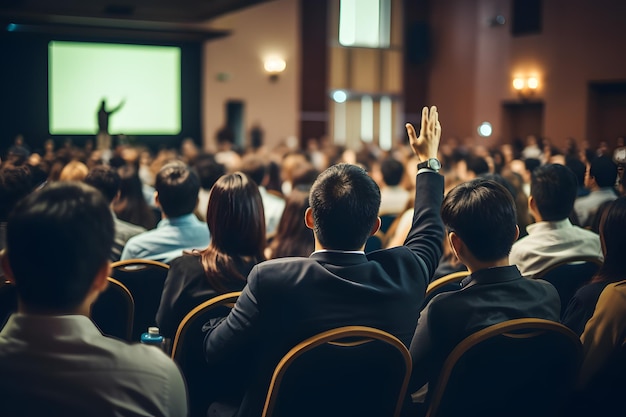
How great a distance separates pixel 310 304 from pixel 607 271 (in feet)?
3.53

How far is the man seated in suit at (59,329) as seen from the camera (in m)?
1.33

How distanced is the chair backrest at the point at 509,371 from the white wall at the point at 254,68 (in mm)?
13755

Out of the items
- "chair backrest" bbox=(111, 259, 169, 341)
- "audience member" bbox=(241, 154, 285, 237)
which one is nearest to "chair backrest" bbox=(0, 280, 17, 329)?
"chair backrest" bbox=(111, 259, 169, 341)

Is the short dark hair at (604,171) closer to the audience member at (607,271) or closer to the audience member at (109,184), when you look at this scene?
the audience member at (607,271)

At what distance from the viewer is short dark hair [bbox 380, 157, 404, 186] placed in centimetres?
612

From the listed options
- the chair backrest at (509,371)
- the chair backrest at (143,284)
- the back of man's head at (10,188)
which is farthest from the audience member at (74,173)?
the chair backrest at (509,371)

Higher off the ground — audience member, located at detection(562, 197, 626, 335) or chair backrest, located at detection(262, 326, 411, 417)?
→ audience member, located at detection(562, 197, 626, 335)

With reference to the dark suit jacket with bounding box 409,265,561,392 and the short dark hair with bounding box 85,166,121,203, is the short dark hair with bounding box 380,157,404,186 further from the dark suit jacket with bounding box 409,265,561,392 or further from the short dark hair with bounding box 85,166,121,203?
the dark suit jacket with bounding box 409,265,561,392

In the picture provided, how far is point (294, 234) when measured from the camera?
146 inches

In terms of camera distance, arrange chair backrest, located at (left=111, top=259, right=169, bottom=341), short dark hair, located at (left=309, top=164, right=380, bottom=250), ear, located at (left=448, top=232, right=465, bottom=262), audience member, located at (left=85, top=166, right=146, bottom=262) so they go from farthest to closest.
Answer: audience member, located at (left=85, top=166, right=146, bottom=262)
chair backrest, located at (left=111, top=259, right=169, bottom=341)
ear, located at (left=448, top=232, right=465, bottom=262)
short dark hair, located at (left=309, top=164, right=380, bottom=250)

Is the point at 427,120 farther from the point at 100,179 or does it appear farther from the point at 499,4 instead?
the point at 499,4

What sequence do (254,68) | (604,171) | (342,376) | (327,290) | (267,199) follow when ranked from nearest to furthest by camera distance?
(342,376), (327,290), (604,171), (267,199), (254,68)

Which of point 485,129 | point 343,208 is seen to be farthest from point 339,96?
point 343,208

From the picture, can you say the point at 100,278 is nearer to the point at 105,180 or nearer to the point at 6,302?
the point at 6,302
